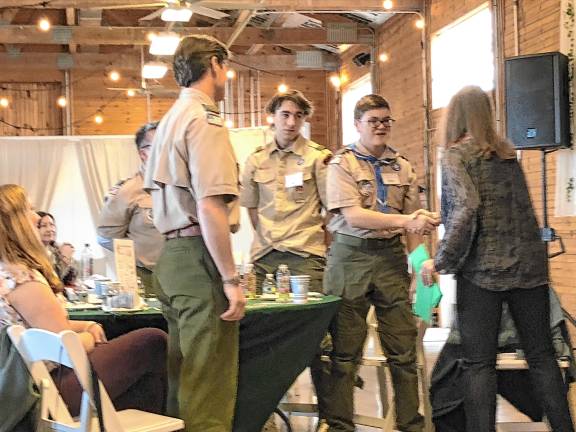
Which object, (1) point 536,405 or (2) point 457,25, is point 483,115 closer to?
(1) point 536,405

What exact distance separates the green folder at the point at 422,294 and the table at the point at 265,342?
0.57 meters

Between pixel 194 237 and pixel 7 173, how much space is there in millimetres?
7496

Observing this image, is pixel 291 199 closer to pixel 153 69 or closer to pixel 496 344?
pixel 496 344

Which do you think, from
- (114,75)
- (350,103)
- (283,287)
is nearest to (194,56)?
(283,287)

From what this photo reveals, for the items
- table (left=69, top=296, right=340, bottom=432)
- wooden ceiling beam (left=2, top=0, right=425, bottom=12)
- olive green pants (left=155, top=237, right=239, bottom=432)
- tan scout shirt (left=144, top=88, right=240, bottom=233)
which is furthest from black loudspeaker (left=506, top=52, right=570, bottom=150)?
olive green pants (left=155, top=237, right=239, bottom=432)

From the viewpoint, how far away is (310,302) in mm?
3186

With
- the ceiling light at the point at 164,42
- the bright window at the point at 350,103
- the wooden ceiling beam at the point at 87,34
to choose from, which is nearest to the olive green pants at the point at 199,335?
the ceiling light at the point at 164,42

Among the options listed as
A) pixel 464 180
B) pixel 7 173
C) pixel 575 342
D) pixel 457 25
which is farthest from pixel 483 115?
pixel 7 173

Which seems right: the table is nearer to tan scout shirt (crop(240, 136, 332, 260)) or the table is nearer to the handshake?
the handshake

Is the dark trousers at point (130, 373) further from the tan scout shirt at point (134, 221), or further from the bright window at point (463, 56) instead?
the bright window at point (463, 56)

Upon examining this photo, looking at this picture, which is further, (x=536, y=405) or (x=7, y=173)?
(x=7, y=173)

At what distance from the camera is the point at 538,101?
569cm

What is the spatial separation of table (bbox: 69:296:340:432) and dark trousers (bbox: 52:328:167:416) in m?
0.34

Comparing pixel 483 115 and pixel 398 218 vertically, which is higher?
pixel 483 115
